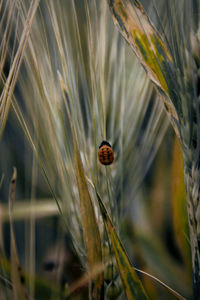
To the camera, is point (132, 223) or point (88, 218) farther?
point (132, 223)

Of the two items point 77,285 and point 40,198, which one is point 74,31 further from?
point 77,285

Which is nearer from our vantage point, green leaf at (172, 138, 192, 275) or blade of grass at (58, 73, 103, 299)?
blade of grass at (58, 73, 103, 299)

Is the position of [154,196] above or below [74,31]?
below

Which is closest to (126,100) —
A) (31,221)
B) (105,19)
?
(105,19)

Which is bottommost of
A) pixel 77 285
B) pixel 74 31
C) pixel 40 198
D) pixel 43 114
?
pixel 77 285

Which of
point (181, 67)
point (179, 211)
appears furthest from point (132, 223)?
point (181, 67)

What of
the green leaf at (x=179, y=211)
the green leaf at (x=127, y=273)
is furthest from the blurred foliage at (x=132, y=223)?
the green leaf at (x=127, y=273)

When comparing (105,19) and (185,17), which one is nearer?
(185,17)

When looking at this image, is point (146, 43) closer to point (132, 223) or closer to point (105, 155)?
point (105, 155)

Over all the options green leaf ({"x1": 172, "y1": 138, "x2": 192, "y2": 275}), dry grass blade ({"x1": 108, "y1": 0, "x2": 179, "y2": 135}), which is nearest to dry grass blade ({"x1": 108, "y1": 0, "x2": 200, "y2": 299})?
dry grass blade ({"x1": 108, "y1": 0, "x2": 179, "y2": 135})

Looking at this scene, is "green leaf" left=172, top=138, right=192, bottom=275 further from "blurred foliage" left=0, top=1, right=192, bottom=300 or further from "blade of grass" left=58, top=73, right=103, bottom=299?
"blade of grass" left=58, top=73, right=103, bottom=299

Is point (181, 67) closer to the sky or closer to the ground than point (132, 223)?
closer to the sky
